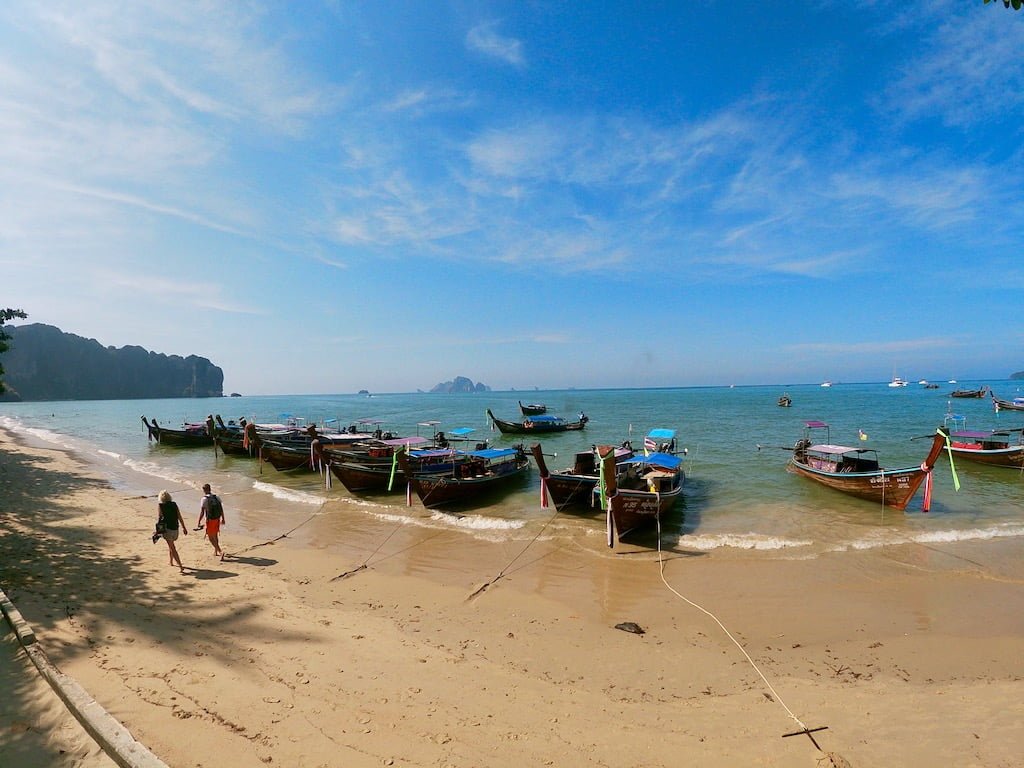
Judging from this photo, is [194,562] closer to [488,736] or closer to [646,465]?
[488,736]

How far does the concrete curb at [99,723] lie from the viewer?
3.43m

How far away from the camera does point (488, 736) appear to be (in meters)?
4.81

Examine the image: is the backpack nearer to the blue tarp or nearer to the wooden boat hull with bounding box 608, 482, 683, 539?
the wooden boat hull with bounding box 608, 482, 683, 539

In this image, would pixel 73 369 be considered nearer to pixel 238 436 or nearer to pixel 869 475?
pixel 238 436

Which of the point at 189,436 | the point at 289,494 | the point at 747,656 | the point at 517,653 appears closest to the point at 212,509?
the point at 517,653

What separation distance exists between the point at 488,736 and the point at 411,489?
42.4 ft

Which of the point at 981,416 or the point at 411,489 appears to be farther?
the point at 981,416

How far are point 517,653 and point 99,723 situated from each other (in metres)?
4.75

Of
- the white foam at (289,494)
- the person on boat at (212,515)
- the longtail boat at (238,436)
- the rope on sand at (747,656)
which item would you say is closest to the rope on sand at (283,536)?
the person on boat at (212,515)

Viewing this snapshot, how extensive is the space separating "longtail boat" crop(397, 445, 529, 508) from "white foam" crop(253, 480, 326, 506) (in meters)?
3.95

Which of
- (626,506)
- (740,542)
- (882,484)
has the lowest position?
(740,542)

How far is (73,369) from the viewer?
561 ft

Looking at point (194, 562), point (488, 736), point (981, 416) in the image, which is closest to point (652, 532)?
point (488, 736)

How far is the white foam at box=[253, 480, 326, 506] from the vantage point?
1853 centimetres
